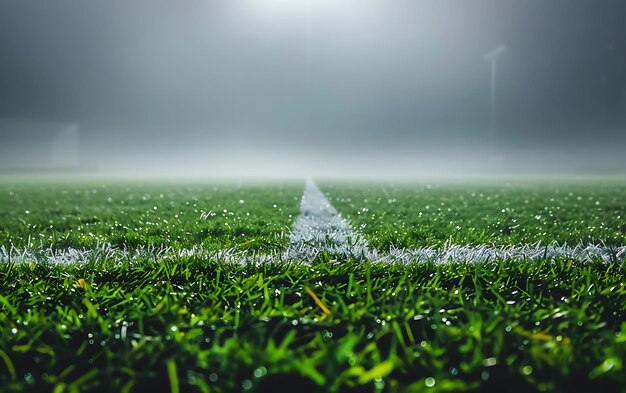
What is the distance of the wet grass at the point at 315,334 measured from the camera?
115 centimetres

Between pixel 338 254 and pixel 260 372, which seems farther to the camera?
pixel 338 254

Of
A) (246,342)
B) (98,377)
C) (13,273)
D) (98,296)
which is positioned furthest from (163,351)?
(13,273)

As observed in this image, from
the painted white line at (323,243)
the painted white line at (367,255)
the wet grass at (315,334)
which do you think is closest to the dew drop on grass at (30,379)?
the wet grass at (315,334)

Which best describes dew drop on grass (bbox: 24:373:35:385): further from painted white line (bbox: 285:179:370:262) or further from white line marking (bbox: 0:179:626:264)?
painted white line (bbox: 285:179:370:262)

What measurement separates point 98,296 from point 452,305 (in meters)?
1.78

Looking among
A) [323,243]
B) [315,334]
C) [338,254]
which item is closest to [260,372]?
[315,334]

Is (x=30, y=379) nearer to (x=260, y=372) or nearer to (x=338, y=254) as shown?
(x=260, y=372)

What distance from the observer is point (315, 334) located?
1477mm

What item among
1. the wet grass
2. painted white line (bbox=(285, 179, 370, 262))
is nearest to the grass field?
the wet grass

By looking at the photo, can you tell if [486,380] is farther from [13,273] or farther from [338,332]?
[13,273]

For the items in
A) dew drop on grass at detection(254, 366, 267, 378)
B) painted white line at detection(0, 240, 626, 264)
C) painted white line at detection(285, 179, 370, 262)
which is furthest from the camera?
painted white line at detection(285, 179, 370, 262)

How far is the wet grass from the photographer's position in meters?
1.15

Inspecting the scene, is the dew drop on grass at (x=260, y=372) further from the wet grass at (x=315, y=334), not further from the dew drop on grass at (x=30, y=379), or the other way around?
the dew drop on grass at (x=30, y=379)

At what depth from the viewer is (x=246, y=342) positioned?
1287 mm
